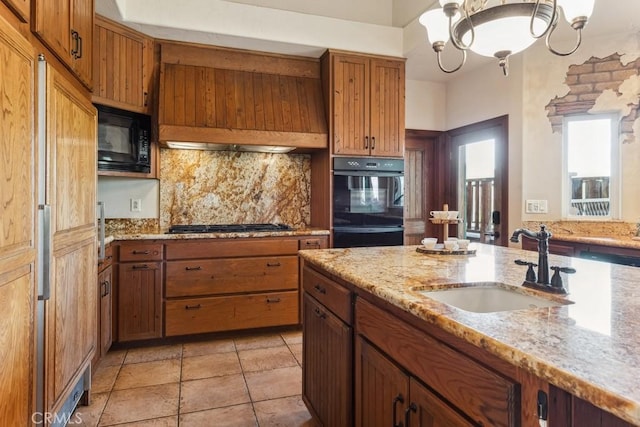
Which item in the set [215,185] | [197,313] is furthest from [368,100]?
[197,313]

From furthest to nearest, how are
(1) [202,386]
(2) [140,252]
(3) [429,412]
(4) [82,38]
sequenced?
(2) [140,252] < (1) [202,386] < (4) [82,38] < (3) [429,412]

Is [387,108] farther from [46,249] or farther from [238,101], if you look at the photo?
[46,249]

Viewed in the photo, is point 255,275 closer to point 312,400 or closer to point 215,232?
point 215,232

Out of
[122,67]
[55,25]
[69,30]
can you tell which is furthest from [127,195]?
[55,25]

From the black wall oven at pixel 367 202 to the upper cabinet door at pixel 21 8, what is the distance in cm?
243

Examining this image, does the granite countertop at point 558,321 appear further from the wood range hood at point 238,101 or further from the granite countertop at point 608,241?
the wood range hood at point 238,101

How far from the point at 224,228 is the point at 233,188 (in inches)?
19.8

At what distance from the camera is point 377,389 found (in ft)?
4.28

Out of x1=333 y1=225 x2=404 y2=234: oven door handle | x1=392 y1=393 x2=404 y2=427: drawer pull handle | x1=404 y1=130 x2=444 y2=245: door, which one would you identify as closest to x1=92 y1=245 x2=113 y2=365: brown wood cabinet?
x1=333 y1=225 x2=404 y2=234: oven door handle

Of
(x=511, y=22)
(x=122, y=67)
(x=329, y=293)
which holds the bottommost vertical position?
(x=329, y=293)

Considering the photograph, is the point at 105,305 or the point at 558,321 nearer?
the point at 558,321

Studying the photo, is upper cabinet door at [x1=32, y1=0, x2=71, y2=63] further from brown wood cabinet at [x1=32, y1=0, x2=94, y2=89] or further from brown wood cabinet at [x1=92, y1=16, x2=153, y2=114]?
brown wood cabinet at [x1=92, y1=16, x2=153, y2=114]

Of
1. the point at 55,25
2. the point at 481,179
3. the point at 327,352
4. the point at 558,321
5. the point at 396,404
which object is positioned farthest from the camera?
the point at 481,179

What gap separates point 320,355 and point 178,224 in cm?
227
